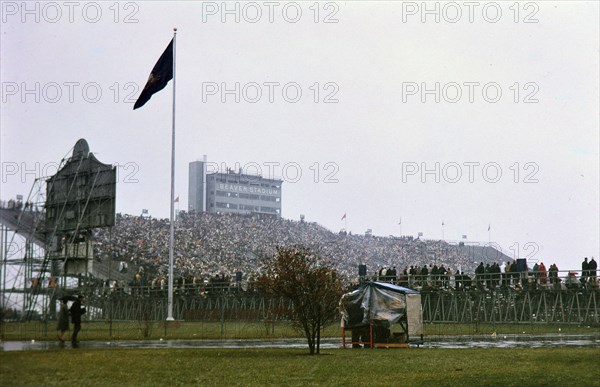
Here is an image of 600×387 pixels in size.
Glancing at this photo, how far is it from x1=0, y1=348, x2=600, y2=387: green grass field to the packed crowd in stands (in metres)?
25.6

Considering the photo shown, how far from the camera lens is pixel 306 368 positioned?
795 inches

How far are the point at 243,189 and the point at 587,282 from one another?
10246cm

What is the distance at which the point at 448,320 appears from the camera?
153 feet

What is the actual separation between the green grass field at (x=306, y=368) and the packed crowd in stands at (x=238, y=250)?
2558 cm

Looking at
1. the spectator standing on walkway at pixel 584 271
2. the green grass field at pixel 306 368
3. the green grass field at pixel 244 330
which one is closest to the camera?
the green grass field at pixel 306 368

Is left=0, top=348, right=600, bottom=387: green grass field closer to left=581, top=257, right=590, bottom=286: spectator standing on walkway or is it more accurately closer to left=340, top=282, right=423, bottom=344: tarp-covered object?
left=340, top=282, right=423, bottom=344: tarp-covered object

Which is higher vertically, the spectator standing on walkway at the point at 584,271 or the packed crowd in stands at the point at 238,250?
the packed crowd in stands at the point at 238,250

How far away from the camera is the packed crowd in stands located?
70.9 m

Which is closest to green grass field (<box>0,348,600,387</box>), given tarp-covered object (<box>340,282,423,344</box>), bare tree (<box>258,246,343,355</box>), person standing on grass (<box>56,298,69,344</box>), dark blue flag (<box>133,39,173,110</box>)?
bare tree (<box>258,246,343,355</box>)

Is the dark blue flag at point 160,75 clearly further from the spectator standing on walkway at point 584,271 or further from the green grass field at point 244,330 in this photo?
the spectator standing on walkway at point 584,271

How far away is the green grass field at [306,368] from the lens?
1602cm

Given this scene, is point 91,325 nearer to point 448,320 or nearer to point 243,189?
point 448,320

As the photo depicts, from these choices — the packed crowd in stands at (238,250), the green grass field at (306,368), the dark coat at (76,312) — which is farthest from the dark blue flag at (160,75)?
the green grass field at (306,368)

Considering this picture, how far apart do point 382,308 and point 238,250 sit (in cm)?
6822
